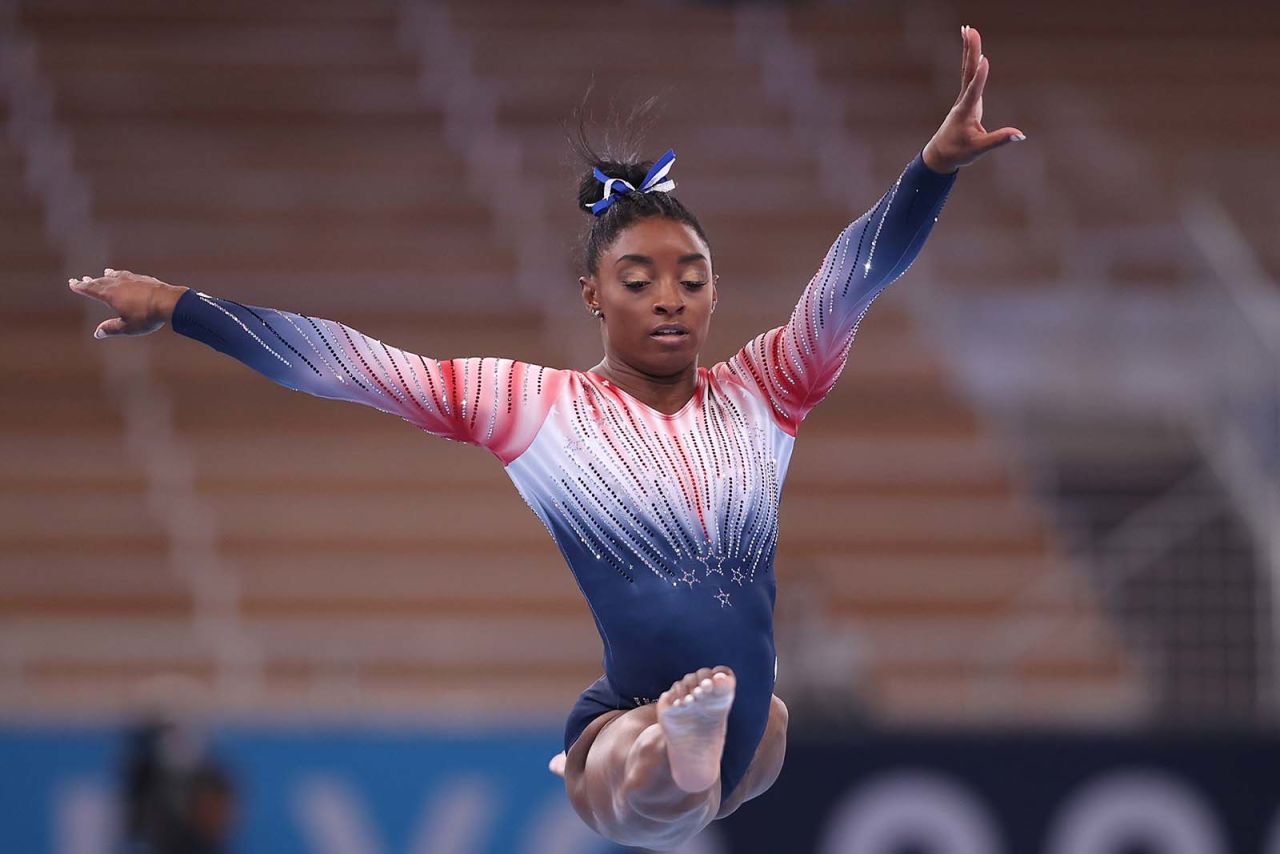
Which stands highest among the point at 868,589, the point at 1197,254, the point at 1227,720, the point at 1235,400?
the point at 1197,254

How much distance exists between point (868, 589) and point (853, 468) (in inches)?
31.4

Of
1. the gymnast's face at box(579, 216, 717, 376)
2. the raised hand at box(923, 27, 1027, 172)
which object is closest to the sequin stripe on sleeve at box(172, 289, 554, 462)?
the gymnast's face at box(579, 216, 717, 376)

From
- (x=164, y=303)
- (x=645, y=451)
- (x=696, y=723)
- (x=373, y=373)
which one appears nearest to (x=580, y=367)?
(x=645, y=451)

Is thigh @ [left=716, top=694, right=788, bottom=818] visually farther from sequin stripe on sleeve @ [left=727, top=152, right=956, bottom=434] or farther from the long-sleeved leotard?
sequin stripe on sleeve @ [left=727, top=152, right=956, bottom=434]

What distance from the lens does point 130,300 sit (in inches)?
151

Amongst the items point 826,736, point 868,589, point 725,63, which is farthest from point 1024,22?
point 826,736

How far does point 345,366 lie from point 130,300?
1.46 feet

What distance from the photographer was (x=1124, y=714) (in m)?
8.36

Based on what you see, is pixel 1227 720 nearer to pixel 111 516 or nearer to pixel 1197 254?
pixel 1197 254

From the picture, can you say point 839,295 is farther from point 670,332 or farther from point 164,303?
point 164,303

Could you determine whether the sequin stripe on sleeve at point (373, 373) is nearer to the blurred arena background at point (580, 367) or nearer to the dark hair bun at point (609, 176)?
the dark hair bun at point (609, 176)

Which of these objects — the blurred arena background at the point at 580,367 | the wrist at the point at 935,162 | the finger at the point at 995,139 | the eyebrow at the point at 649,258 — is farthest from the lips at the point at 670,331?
the blurred arena background at the point at 580,367

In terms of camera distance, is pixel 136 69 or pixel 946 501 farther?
pixel 136 69

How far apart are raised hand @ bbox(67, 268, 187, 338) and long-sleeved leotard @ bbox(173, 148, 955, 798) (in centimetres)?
4
